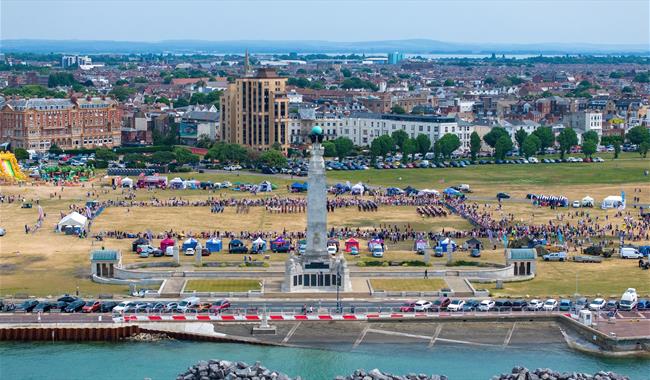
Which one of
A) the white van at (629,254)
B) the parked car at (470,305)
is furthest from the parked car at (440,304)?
the white van at (629,254)

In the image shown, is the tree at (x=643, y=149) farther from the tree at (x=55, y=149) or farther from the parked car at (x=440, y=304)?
the parked car at (x=440, y=304)

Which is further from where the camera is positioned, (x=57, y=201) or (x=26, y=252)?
(x=57, y=201)

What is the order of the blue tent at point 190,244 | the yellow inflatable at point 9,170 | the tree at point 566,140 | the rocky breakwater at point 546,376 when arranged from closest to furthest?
the rocky breakwater at point 546,376
the blue tent at point 190,244
the yellow inflatable at point 9,170
the tree at point 566,140

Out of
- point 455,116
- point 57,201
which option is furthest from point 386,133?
point 57,201

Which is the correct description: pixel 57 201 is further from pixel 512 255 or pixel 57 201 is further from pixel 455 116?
pixel 455 116

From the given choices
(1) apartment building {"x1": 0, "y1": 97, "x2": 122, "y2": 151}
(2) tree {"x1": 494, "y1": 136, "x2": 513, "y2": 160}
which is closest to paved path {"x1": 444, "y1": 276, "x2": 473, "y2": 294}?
(2) tree {"x1": 494, "y1": 136, "x2": 513, "y2": 160}

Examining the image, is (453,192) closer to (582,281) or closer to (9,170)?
(582,281)

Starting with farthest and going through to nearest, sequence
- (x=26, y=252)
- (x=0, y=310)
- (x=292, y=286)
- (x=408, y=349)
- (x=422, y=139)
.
→ (x=422, y=139) < (x=26, y=252) < (x=292, y=286) < (x=0, y=310) < (x=408, y=349)
